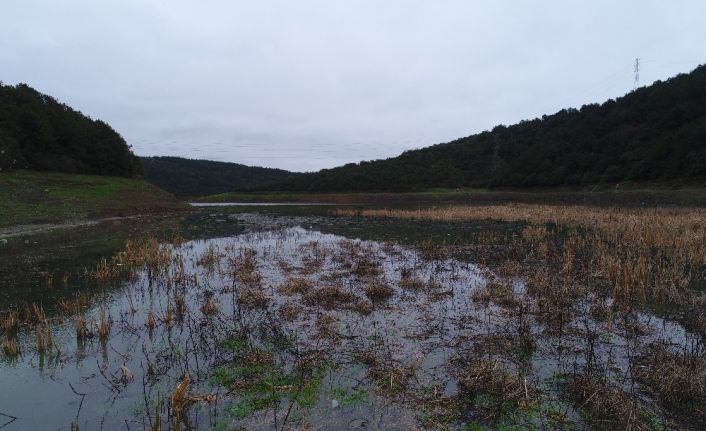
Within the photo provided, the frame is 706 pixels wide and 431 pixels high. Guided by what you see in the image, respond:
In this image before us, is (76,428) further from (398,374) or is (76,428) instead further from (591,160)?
(591,160)

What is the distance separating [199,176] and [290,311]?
145 metres

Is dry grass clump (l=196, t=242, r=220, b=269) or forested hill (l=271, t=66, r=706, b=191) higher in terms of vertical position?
forested hill (l=271, t=66, r=706, b=191)

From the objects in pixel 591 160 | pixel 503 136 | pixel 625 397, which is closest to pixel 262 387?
pixel 625 397

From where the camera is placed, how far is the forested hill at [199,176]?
129m

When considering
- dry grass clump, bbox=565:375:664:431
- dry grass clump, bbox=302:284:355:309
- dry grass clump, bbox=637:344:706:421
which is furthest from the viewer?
dry grass clump, bbox=302:284:355:309

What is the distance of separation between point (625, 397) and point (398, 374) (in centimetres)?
301

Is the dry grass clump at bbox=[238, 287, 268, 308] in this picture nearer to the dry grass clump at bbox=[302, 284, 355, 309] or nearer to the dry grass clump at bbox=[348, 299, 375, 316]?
the dry grass clump at bbox=[302, 284, 355, 309]

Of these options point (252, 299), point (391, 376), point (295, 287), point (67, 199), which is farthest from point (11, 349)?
point (67, 199)

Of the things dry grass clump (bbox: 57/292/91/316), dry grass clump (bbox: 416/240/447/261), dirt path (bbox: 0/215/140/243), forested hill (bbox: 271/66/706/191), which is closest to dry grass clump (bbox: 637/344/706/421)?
dry grass clump (bbox: 416/240/447/261)

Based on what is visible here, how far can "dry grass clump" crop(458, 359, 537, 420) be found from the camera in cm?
552

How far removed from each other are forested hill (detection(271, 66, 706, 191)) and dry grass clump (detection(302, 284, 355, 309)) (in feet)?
177

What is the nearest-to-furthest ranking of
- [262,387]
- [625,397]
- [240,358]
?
1. [625,397]
2. [262,387]
3. [240,358]

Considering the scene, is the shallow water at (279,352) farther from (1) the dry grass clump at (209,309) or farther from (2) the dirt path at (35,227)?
(2) the dirt path at (35,227)

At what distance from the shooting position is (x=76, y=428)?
15.9ft
